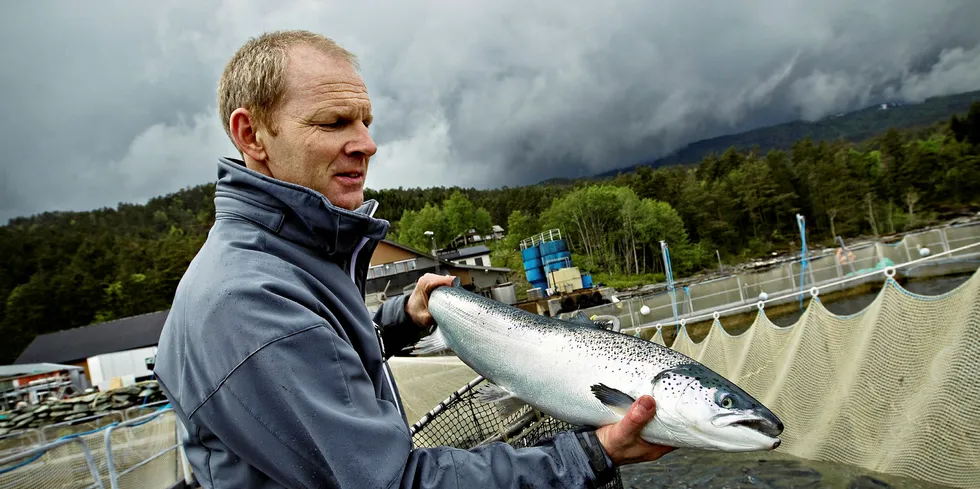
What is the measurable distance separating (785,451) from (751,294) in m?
22.6

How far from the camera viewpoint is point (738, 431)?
211cm

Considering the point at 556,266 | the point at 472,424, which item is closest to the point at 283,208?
the point at 472,424

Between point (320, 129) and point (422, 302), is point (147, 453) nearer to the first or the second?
point (422, 302)

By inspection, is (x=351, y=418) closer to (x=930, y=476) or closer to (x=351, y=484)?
(x=351, y=484)

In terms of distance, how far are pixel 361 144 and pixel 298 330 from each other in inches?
31.2

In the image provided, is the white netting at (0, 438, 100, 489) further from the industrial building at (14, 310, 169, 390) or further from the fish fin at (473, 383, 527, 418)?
the industrial building at (14, 310, 169, 390)

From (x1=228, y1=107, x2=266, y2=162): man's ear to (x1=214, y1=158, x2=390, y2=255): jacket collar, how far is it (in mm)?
84

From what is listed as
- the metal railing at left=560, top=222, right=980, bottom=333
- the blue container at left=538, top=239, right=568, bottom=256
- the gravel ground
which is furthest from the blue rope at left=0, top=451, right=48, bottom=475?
the blue container at left=538, top=239, right=568, bottom=256

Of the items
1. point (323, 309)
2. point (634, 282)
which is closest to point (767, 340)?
point (323, 309)

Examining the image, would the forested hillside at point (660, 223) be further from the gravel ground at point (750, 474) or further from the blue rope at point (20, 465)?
the blue rope at point (20, 465)

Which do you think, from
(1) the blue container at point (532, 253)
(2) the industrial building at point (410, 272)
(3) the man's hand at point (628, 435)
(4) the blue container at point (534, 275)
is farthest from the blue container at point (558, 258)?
(3) the man's hand at point (628, 435)

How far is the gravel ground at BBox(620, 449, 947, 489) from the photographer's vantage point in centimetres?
470

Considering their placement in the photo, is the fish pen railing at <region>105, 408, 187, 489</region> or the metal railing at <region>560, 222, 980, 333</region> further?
the metal railing at <region>560, 222, 980, 333</region>

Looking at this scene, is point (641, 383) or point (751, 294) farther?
point (751, 294)
